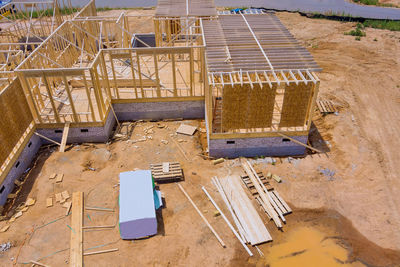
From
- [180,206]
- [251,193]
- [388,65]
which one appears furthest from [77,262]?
[388,65]

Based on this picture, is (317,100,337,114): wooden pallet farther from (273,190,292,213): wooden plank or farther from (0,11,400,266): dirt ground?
(273,190,292,213): wooden plank

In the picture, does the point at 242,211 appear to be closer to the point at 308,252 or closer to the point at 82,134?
the point at 308,252

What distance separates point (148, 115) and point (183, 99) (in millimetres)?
2521

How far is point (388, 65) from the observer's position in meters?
25.0

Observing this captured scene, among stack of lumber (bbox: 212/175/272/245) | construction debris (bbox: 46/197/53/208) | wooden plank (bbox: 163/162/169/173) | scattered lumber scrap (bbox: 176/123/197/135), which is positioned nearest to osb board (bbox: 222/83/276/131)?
stack of lumber (bbox: 212/175/272/245)

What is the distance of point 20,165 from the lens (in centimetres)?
1513

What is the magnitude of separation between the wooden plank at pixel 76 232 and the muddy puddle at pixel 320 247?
588cm

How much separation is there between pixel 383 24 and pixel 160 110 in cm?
Result: 2820

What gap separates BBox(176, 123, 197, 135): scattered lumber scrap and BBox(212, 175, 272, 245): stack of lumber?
413 centimetres

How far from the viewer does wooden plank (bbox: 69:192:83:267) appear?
37.4ft

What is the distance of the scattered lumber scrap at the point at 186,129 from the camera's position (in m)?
18.0

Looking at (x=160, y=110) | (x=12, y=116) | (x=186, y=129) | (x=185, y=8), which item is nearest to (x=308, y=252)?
(x=186, y=129)

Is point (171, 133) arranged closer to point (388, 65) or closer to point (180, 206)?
point (180, 206)

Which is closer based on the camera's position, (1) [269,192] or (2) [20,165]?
(1) [269,192]
